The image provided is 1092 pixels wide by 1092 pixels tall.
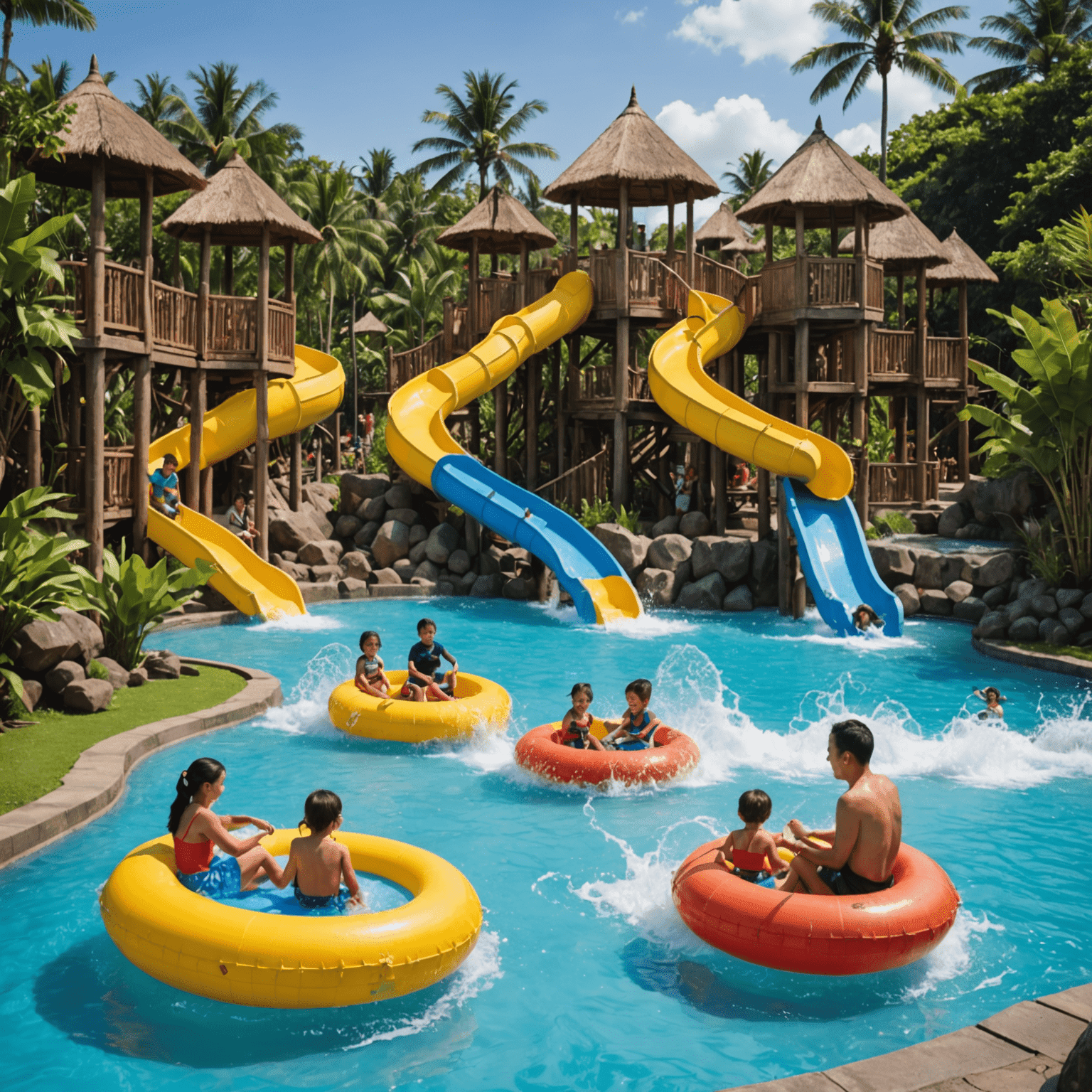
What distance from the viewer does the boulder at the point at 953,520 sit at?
21.6 meters

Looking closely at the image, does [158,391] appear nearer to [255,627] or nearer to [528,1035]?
[255,627]

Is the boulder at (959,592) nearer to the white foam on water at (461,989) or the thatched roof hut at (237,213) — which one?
the thatched roof hut at (237,213)

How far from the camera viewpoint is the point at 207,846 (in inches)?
228

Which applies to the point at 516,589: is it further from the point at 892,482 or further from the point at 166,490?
the point at 892,482

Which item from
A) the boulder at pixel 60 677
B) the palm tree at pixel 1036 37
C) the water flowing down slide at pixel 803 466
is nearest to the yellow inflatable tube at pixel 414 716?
the boulder at pixel 60 677

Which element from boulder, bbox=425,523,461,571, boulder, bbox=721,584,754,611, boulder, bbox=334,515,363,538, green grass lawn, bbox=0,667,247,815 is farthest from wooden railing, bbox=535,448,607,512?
green grass lawn, bbox=0,667,247,815

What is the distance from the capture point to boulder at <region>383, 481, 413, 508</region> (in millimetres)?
21828

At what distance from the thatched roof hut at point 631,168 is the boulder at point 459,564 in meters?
7.28

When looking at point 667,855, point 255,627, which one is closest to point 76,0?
point 255,627

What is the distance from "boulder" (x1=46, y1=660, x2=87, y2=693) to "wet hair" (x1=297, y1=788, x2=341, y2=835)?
18.5 ft

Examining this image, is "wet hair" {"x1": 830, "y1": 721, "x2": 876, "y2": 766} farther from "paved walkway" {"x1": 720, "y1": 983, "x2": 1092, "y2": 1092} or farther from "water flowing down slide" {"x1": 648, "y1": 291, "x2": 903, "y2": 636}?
"water flowing down slide" {"x1": 648, "y1": 291, "x2": 903, "y2": 636}

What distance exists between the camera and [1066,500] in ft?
51.0

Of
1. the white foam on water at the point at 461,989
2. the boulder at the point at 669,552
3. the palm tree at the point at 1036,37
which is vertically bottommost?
the white foam on water at the point at 461,989

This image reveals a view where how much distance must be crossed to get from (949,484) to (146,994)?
88.5ft
